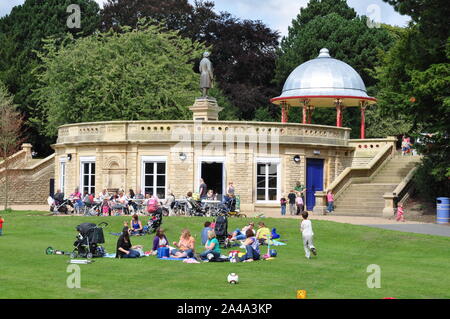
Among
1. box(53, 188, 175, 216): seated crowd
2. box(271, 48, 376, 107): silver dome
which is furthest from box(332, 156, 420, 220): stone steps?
box(53, 188, 175, 216): seated crowd

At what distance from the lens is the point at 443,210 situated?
33562mm

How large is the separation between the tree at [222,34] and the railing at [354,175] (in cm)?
2163

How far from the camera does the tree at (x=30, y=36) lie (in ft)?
207

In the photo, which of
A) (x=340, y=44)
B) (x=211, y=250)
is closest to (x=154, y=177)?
(x=211, y=250)

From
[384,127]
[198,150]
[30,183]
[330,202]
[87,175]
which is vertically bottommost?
[330,202]

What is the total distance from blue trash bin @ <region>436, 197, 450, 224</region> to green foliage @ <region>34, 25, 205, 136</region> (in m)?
24.2

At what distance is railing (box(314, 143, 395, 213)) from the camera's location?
125 feet

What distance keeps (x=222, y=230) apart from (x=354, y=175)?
1854cm

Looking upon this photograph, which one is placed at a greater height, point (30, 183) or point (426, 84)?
point (426, 84)

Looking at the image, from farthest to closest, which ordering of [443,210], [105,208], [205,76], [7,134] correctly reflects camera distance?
[7,134], [205,76], [105,208], [443,210]

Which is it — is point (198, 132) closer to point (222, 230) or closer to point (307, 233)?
point (222, 230)

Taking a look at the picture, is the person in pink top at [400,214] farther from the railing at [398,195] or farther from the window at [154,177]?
the window at [154,177]

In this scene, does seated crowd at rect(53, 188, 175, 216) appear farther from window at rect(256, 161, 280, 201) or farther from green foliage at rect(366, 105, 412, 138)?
green foliage at rect(366, 105, 412, 138)

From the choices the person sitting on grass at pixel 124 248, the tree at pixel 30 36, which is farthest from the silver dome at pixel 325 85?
the person sitting on grass at pixel 124 248
